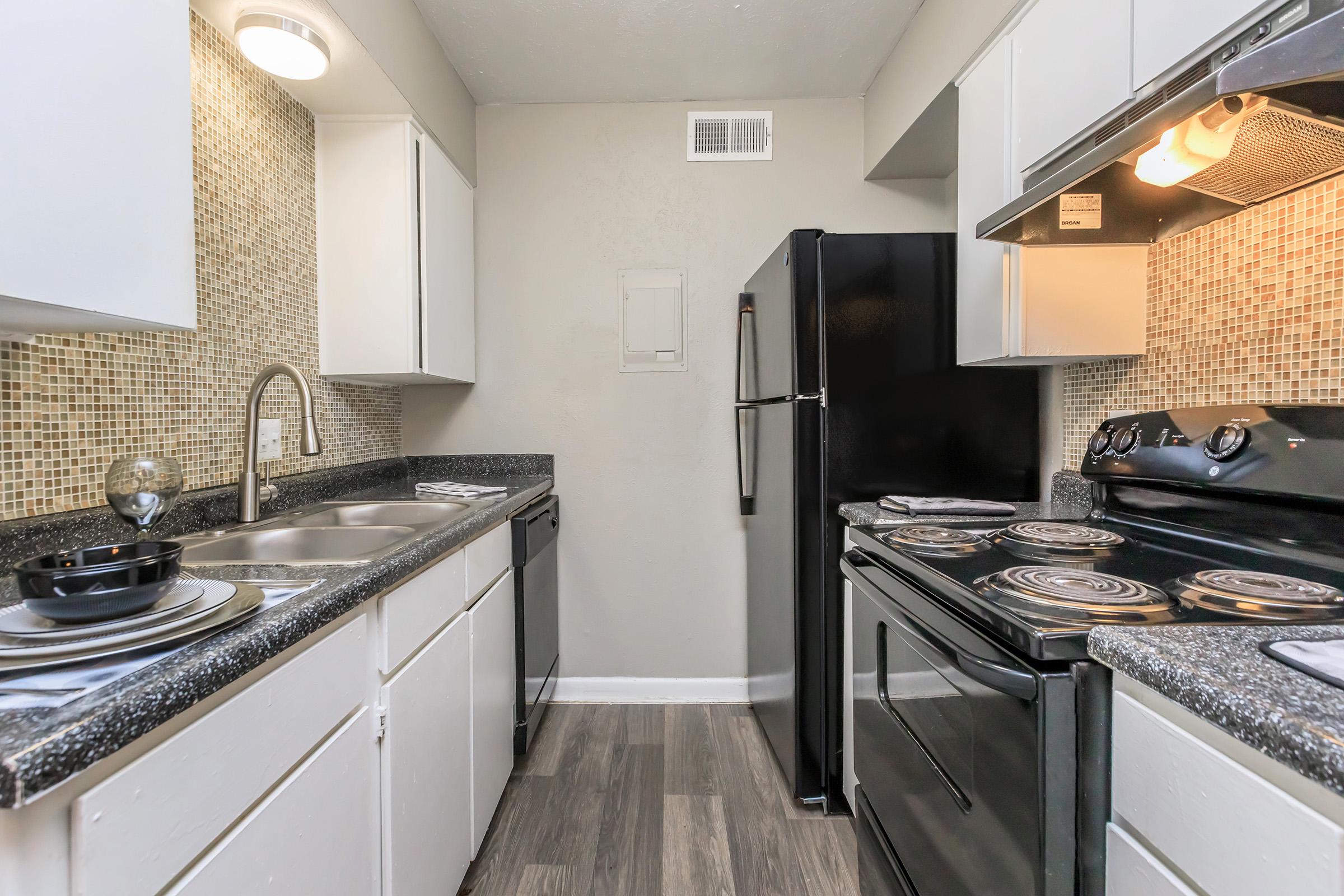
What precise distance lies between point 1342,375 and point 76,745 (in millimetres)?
1742

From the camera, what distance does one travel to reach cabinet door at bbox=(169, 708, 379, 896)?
0.67m

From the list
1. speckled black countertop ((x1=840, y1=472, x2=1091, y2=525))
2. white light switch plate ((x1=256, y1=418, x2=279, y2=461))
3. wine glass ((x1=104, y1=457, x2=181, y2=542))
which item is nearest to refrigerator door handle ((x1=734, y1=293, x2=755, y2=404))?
speckled black countertop ((x1=840, y1=472, x2=1091, y2=525))

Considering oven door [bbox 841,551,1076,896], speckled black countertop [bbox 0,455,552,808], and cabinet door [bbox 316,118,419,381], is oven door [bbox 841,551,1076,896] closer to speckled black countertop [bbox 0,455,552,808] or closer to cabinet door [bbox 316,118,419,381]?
speckled black countertop [bbox 0,455,552,808]

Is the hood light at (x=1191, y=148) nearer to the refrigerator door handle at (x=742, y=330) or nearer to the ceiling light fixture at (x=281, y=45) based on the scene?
the refrigerator door handle at (x=742, y=330)

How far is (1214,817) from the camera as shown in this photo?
1.89 ft

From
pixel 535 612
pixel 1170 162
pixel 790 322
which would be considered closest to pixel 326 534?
pixel 535 612

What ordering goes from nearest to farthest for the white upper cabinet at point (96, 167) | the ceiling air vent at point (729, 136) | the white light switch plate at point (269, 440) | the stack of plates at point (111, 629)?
the stack of plates at point (111, 629) < the white upper cabinet at point (96, 167) < the white light switch plate at point (269, 440) < the ceiling air vent at point (729, 136)

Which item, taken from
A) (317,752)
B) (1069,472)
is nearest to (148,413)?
(317,752)

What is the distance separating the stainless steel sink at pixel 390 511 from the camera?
68.5 inches

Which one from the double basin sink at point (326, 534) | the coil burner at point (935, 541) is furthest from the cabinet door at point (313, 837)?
the coil burner at point (935, 541)

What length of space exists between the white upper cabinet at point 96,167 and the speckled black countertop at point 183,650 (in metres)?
0.39

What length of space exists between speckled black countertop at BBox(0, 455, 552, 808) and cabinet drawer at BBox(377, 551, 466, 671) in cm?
5

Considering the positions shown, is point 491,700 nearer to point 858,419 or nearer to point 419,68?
point 858,419

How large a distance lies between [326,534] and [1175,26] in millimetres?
1996
